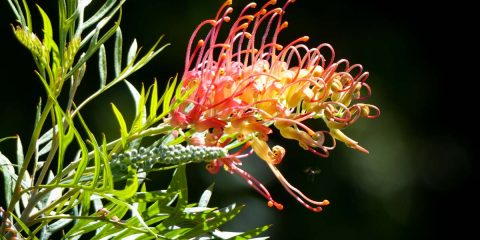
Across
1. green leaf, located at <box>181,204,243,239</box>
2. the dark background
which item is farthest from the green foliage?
the dark background

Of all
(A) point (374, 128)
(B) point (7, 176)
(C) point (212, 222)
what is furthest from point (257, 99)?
(A) point (374, 128)

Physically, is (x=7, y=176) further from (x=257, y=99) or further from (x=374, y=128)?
(x=374, y=128)

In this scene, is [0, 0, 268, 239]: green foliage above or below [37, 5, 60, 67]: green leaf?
below

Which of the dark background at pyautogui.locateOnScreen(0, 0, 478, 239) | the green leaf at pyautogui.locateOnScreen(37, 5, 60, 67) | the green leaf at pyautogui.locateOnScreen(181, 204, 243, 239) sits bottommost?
the dark background at pyautogui.locateOnScreen(0, 0, 478, 239)

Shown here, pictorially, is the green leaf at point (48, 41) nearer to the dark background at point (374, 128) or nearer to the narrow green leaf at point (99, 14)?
the narrow green leaf at point (99, 14)

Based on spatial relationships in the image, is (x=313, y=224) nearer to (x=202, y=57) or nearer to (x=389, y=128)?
(x=389, y=128)

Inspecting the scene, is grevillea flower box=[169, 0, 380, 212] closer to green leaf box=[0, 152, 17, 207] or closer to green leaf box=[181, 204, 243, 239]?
green leaf box=[181, 204, 243, 239]

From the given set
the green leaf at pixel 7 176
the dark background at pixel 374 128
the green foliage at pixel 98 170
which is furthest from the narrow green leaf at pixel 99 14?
the dark background at pixel 374 128

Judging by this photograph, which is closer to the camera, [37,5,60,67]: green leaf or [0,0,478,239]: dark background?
[37,5,60,67]: green leaf

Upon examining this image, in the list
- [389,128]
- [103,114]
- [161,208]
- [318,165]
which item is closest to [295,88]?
[161,208]
